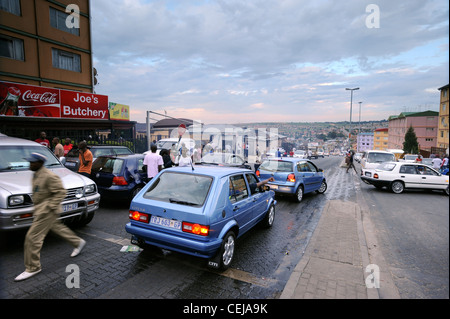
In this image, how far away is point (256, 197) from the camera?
531cm

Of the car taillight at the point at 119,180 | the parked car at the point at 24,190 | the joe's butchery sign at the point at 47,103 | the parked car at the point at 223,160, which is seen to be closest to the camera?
the parked car at the point at 24,190

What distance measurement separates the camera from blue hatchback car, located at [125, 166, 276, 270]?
145 inches

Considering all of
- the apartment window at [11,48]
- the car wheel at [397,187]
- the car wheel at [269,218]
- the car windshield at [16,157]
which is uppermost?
the apartment window at [11,48]

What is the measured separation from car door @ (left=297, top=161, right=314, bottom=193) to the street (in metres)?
3.04

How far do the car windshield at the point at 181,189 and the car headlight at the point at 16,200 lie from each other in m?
2.08

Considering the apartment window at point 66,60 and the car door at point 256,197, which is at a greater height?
the apartment window at point 66,60

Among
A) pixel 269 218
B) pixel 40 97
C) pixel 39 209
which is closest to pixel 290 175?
pixel 269 218

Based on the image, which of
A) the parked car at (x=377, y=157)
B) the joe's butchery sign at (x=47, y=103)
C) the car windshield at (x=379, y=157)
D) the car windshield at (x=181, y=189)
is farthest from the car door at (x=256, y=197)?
the car windshield at (x=379, y=157)

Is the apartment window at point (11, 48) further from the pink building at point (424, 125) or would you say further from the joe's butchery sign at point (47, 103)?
the pink building at point (424, 125)

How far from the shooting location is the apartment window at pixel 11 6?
50.3 feet

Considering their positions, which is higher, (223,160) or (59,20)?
(59,20)

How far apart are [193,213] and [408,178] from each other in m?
11.8

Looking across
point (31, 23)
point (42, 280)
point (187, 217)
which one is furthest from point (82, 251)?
point (31, 23)

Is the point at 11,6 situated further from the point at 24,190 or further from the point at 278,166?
the point at 278,166
